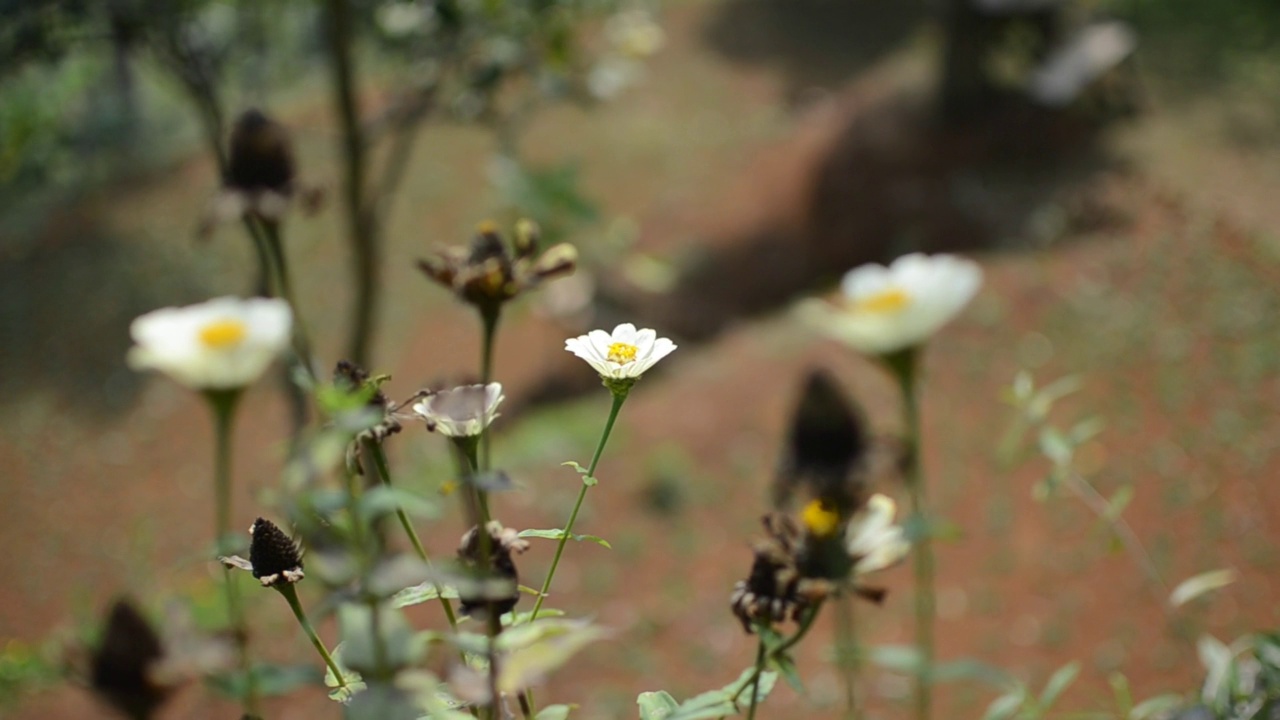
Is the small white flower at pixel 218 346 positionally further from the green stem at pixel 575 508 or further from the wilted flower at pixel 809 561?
the wilted flower at pixel 809 561

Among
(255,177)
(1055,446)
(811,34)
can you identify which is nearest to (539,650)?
(1055,446)

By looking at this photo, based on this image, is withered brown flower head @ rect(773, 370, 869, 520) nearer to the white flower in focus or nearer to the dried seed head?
the white flower in focus

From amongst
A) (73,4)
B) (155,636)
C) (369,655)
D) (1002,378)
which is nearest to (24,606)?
(73,4)

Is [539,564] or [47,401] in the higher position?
[47,401]

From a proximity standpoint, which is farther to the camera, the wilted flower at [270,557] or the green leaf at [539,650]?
the wilted flower at [270,557]

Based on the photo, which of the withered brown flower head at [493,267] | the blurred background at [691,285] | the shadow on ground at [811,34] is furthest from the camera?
the shadow on ground at [811,34]

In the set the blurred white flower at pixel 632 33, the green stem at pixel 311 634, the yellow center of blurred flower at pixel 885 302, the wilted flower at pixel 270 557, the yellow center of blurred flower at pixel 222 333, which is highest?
Answer: the blurred white flower at pixel 632 33

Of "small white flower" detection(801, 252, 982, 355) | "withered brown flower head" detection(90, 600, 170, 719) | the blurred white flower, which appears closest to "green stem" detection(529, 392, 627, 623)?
"small white flower" detection(801, 252, 982, 355)

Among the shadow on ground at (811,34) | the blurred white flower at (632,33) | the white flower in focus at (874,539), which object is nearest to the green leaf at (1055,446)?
the white flower in focus at (874,539)

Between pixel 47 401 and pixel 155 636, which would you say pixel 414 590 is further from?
pixel 47 401
